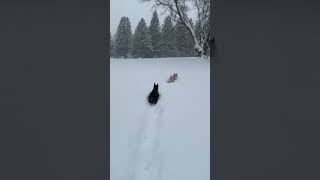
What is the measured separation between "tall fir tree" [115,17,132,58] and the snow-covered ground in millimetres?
7613

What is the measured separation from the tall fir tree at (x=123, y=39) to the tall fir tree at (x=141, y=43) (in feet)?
2.80

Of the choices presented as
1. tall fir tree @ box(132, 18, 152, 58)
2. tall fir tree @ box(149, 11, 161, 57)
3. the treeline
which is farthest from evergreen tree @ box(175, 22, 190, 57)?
tall fir tree @ box(132, 18, 152, 58)

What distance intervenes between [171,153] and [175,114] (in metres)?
1.68

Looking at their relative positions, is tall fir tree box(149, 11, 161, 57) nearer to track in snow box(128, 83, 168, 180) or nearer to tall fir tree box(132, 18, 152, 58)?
tall fir tree box(132, 18, 152, 58)

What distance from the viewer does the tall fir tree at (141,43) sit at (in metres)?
17.8

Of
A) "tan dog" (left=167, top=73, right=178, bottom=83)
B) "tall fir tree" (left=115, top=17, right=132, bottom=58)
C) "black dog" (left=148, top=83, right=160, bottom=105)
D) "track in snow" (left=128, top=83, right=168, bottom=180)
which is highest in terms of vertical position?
"tall fir tree" (left=115, top=17, right=132, bottom=58)

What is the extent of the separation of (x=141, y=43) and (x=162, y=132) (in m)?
13.4

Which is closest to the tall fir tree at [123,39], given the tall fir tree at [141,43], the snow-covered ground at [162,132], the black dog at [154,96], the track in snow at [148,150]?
the tall fir tree at [141,43]

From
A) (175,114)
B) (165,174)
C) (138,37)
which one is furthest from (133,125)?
(138,37)

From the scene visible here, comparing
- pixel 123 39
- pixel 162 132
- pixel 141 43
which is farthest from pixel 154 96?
pixel 141 43

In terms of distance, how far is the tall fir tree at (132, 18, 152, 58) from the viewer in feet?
58.5

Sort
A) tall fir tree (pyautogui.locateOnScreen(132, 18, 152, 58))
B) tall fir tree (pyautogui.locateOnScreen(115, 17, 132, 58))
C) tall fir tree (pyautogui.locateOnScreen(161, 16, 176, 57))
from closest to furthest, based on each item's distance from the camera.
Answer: tall fir tree (pyautogui.locateOnScreen(115, 17, 132, 58)), tall fir tree (pyautogui.locateOnScreen(132, 18, 152, 58)), tall fir tree (pyautogui.locateOnScreen(161, 16, 176, 57))

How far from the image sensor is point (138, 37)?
18.2 m
